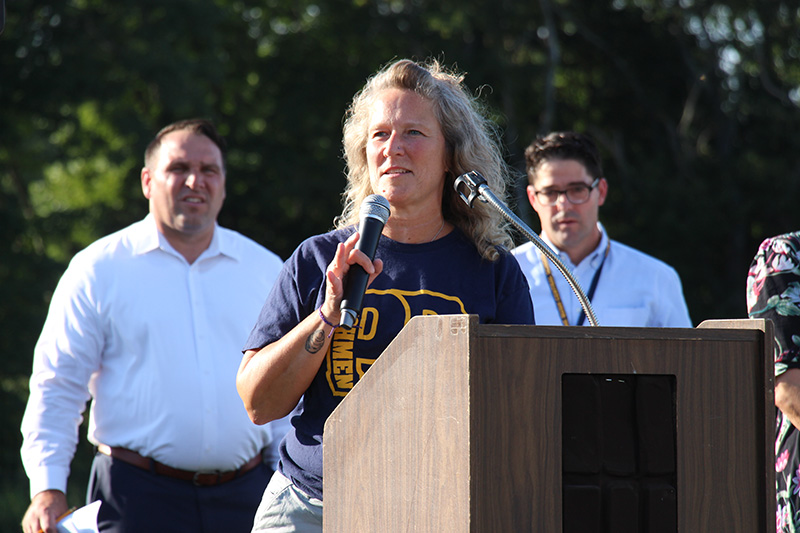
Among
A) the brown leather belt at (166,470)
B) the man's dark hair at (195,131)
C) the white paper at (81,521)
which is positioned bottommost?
the white paper at (81,521)

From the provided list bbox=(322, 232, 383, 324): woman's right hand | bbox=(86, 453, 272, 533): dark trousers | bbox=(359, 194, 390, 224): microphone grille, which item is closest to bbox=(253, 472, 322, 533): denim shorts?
bbox=(322, 232, 383, 324): woman's right hand

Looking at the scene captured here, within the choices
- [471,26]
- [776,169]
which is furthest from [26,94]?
[776,169]

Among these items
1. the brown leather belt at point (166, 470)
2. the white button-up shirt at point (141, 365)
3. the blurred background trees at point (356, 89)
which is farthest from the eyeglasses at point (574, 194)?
the blurred background trees at point (356, 89)

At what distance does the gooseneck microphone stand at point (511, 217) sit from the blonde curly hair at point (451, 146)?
134 millimetres

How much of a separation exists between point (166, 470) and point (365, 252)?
225 centimetres

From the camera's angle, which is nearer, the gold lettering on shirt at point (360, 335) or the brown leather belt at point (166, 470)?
the gold lettering on shirt at point (360, 335)

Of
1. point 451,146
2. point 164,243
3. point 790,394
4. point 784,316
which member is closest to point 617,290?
point 784,316

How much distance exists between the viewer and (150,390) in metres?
4.07

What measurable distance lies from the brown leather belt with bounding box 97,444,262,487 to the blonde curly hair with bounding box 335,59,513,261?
1667mm

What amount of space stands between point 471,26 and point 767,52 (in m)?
5.52

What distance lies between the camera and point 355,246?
220 cm

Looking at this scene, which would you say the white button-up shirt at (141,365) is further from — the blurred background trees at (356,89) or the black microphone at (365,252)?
the blurred background trees at (356,89)

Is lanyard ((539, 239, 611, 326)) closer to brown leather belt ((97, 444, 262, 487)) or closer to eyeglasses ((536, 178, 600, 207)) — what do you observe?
eyeglasses ((536, 178, 600, 207))

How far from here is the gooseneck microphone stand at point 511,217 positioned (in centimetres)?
235
